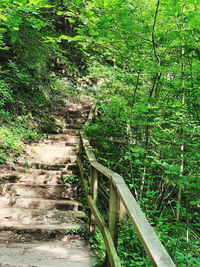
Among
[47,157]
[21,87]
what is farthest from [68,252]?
[21,87]

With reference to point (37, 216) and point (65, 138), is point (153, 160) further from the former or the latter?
point (65, 138)

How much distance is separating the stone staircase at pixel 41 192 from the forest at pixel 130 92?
20.7 inches

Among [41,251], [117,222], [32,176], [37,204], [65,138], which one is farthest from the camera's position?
[65,138]

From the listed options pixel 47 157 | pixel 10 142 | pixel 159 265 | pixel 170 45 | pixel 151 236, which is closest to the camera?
pixel 159 265

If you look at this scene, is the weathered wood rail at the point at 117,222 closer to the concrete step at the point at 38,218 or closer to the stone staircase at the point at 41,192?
the concrete step at the point at 38,218

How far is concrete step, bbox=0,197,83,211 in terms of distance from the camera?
12.3 ft

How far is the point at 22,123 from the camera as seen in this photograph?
Result: 653 cm

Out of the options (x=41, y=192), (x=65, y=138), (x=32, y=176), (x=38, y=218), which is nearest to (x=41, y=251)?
(x=38, y=218)

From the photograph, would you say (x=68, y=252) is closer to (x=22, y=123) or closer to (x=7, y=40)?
(x=22, y=123)

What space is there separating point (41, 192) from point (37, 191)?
8cm

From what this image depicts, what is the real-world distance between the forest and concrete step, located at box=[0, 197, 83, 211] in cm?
108

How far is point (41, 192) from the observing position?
4117 mm

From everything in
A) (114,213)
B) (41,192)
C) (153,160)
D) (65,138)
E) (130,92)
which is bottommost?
(41,192)

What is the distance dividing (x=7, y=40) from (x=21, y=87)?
1572 mm
